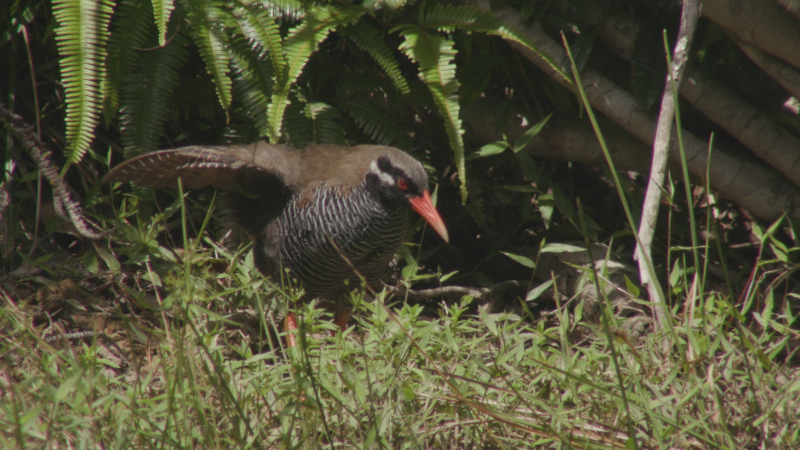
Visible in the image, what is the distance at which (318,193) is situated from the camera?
3287 millimetres

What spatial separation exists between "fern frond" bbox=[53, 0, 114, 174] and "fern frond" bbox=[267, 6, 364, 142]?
818 millimetres

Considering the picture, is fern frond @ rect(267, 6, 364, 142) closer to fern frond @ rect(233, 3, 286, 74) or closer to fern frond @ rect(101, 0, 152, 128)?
fern frond @ rect(233, 3, 286, 74)

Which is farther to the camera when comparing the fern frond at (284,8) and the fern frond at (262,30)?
the fern frond at (284,8)

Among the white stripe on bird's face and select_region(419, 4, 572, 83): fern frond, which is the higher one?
select_region(419, 4, 572, 83): fern frond

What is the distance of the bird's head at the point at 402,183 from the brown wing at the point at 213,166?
1.46 ft

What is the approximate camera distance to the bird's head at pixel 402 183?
3.15 meters

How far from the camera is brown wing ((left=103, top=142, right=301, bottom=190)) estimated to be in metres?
3.00

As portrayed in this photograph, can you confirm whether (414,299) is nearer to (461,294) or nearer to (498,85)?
(461,294)

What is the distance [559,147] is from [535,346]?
1.51 metres

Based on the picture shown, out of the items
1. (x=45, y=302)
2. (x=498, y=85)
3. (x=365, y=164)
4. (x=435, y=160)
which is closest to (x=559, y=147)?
(x=498, y=85)

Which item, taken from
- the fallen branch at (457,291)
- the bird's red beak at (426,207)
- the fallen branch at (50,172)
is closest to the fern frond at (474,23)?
the bird's red beak at (426,207)

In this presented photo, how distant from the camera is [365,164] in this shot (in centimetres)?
332

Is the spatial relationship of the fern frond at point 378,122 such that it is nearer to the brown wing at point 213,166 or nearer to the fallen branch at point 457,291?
the brown wing at point 213,166

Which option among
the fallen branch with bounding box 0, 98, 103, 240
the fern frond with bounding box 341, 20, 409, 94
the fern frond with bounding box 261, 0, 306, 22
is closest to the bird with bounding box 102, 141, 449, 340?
the fallen branch with bounding box 0, 98, 103, 240
